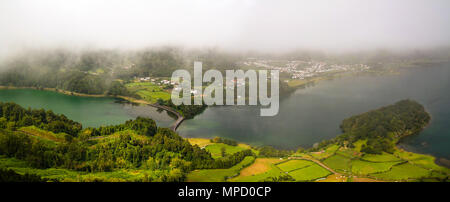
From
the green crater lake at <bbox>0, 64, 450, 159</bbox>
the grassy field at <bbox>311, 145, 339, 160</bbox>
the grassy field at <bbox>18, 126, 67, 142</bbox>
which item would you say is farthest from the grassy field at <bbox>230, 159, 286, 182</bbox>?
the grassy field at <bbox>18, 126, 67, 142</bbox>

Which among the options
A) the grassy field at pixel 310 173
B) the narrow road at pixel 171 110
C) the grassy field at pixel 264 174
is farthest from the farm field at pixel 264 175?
the narrow road at pixel 171 110

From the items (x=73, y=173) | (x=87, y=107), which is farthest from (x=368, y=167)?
(x=87, y=107)

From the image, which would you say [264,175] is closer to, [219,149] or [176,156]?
[219,149]

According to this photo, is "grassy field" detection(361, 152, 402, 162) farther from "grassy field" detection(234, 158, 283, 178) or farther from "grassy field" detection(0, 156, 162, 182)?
"grassy field" detection(0, 156, 162, 182)

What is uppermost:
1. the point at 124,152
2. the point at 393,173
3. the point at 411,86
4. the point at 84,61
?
the point at 84,61

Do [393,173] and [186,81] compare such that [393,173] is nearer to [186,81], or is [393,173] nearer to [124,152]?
[124,152]

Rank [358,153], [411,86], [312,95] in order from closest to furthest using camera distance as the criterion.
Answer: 1. [358,153]
2. [312,95]
3. [411,86]

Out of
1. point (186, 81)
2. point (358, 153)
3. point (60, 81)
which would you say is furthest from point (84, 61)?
point (358, 153)

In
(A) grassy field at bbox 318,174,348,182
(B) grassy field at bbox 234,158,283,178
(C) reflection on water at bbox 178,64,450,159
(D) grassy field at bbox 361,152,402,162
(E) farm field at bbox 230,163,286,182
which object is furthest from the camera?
(C) reflection on water at bbox 178,64,450,159
